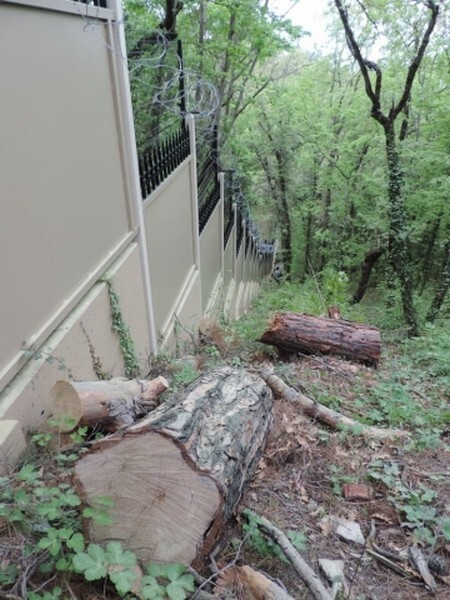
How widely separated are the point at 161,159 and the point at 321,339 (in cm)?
282

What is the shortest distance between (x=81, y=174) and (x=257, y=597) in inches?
107

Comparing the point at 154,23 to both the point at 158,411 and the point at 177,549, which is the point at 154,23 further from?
the point at 177,549

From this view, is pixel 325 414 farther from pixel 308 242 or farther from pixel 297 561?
pixel 308 242

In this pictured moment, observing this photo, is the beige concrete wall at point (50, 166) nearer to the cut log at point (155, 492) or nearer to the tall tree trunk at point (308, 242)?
the cut log at point (155, 492)

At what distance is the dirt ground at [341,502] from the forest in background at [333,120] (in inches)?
140

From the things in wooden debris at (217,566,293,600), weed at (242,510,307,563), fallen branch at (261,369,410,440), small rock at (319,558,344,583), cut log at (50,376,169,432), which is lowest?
fallen branch at (261,369,410,440)

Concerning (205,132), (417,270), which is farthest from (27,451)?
(417,270)

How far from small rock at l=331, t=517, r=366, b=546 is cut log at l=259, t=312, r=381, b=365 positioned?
9.08ft

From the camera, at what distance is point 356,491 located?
2.47 metres

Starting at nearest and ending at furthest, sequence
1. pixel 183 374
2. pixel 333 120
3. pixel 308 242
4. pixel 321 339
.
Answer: pixel 183 374 → pixel 321 339 → pixel 333 120 → pixel 308 242

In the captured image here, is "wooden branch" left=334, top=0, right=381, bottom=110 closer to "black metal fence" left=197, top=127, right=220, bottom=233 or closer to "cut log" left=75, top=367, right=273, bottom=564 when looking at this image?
"black metal fence" left=197, top=127, right=220, bottom=233

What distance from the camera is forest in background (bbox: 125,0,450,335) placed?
736 cm

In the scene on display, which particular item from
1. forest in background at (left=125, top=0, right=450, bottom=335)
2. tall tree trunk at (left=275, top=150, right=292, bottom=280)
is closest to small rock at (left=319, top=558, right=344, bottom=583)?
forest in background at (left=125, top=0, right=450, bottom=335)

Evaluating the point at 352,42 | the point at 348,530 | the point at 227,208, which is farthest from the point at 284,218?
the point at 348,530
